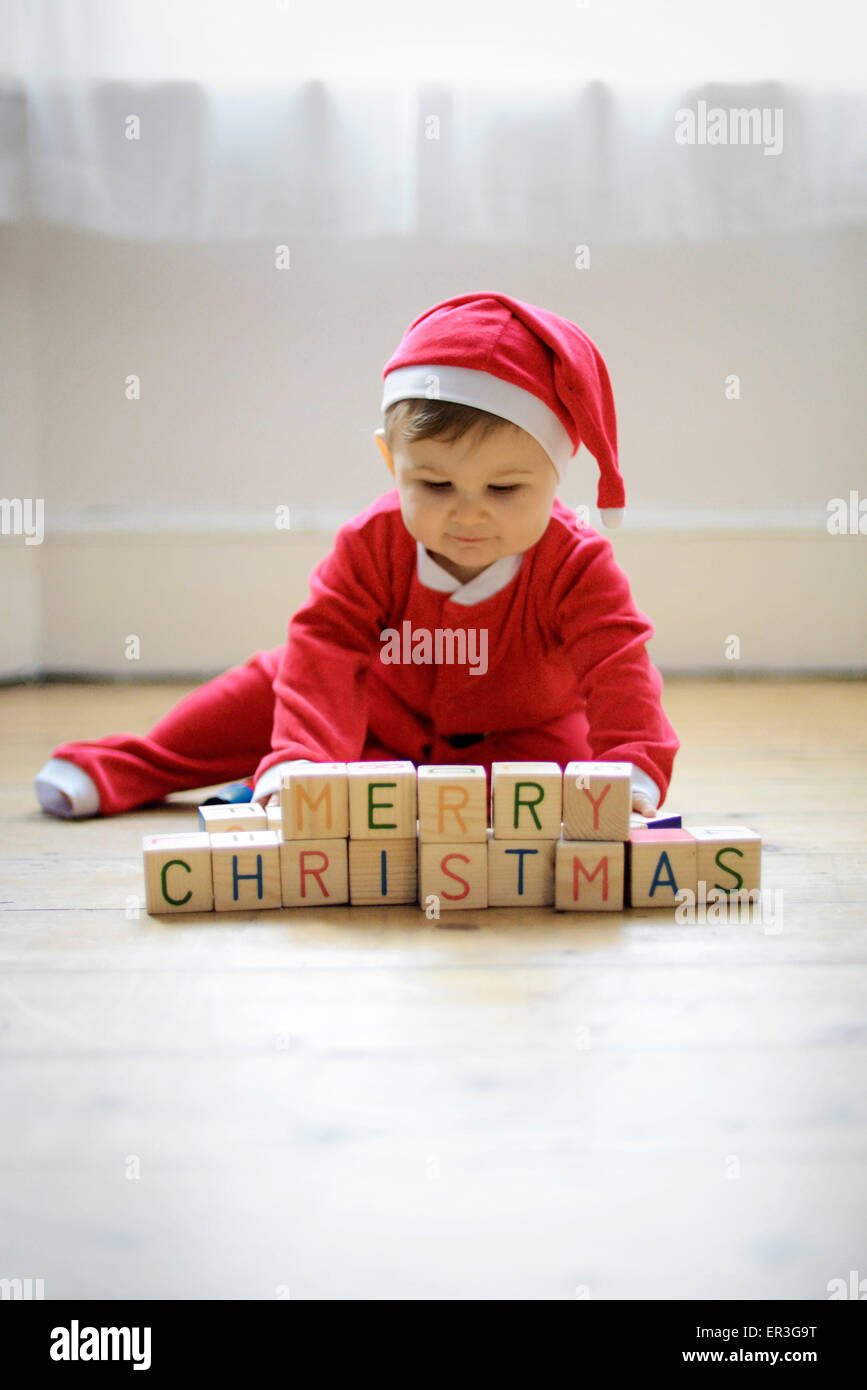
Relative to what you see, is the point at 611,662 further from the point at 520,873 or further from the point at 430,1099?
the point at 430,1099

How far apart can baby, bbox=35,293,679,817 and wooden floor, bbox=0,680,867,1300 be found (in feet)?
0.87

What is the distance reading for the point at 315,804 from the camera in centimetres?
110

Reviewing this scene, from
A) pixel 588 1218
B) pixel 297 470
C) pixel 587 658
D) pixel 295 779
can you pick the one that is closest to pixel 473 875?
pixel 295 779

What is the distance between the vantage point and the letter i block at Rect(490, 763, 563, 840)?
109cm

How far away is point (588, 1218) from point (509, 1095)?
131 mm

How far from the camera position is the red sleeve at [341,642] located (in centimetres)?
137

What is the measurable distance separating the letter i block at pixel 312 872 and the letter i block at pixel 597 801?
0.68 feet

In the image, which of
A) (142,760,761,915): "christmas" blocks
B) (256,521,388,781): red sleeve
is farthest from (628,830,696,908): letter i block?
(256,521,388,781): red sleeve

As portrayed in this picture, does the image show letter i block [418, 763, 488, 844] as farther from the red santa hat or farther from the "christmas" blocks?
the red santa hat

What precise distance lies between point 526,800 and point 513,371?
1.37 ft

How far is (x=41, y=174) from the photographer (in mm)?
2480

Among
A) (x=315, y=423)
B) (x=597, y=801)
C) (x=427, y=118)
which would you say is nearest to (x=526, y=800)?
(x=597, y=801)
